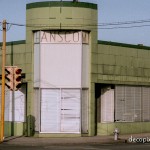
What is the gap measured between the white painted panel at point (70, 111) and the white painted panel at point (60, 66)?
48cm

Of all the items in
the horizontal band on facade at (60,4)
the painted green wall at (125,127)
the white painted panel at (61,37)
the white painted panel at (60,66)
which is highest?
the horizontal band on facade at (60,4)

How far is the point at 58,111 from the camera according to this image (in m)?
31.0

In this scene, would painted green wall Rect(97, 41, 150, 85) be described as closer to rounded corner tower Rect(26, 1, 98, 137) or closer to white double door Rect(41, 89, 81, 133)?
rounded corner tower Rect(26, 1, 98, 137)

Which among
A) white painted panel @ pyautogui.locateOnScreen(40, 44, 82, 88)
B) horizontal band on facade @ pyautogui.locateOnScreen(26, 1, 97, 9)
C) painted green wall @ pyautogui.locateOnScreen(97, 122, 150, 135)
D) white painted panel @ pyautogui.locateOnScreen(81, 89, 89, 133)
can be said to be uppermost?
horizontal band on facade @ pyautogui.locateOnScreen(26, 1, 97, 9)

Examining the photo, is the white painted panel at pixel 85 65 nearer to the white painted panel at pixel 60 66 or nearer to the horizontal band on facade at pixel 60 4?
the white painted panel at pixel 60 66

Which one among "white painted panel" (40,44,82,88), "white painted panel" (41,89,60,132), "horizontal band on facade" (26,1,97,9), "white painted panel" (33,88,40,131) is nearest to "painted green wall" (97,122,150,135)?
"white painted panel" (41,89,60,132)

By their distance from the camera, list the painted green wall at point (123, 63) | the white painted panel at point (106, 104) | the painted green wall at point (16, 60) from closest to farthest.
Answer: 1. the painted green wall at point (16, 60)
2. the painted green wall at point (123, 63)
3. the white painted panel at point (106, 104)

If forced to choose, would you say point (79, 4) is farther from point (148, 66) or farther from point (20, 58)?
point (148, 66)

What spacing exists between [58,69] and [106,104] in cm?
461

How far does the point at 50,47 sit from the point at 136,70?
7.04m

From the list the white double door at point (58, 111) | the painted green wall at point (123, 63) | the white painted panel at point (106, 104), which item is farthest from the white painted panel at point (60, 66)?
the white painted panel at point (106, 104)

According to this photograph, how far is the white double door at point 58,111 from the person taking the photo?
3091 centimetres

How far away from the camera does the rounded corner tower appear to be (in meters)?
30.9

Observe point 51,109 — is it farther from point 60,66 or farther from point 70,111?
point 60,66
